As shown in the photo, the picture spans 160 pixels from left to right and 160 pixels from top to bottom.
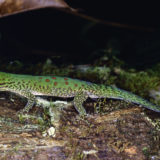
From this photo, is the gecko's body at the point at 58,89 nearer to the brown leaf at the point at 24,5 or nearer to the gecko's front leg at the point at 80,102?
the gecko's front leg at the point at 80,102

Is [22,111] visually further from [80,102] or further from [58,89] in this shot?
[80,102]

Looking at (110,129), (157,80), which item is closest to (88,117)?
(110,129)

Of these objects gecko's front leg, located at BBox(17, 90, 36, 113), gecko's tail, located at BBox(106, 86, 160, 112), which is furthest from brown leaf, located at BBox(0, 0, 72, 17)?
gecko's tail, located at BBox(106, 86, 160, 112)

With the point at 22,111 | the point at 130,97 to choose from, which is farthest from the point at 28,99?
the point at 130,97

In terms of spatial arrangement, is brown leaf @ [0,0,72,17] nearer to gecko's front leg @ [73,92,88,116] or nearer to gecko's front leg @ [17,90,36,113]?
gecko's front leg @ [17,90,36,113]

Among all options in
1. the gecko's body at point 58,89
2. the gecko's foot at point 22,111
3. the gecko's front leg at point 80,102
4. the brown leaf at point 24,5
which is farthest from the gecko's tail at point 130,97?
the brown leaf at point 24,5
